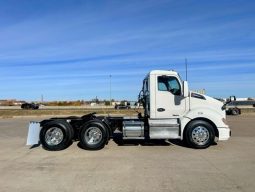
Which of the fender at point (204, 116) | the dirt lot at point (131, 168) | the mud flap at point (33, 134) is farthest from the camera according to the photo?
the fender at point (204, 116)

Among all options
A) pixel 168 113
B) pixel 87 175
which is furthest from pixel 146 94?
pixel 87 175

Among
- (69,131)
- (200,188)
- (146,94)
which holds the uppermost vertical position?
(146,94)

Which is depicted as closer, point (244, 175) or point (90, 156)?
point (244, 175)

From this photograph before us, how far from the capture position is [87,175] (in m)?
9.16

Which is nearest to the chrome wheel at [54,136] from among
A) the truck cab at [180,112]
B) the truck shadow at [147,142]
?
the truck shadow at [147,142]

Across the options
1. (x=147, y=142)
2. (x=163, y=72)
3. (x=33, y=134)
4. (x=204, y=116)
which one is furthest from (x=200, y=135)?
(x=33, y=134)

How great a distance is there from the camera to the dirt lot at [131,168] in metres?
8.07

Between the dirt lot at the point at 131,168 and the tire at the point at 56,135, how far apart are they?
353mm

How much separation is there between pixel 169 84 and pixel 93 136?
3.31 meters

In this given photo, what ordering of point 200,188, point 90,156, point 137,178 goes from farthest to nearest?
point 90,156 < point 137,178 < point 200,188

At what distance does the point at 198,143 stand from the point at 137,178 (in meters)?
5.47

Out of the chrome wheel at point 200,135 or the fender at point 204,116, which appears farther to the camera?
the fender at point 204,116

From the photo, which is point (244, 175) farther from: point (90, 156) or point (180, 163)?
point (90, 156)

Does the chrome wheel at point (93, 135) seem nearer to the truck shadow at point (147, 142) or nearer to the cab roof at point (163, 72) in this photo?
the truck shadow at point (147, 142)
